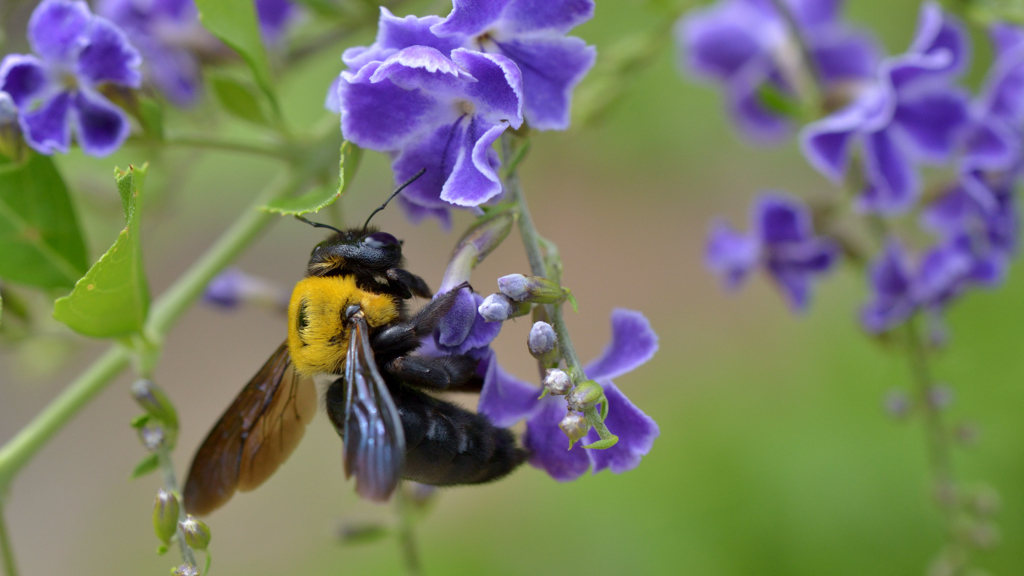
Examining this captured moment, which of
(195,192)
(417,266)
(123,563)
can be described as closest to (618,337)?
(195,192)

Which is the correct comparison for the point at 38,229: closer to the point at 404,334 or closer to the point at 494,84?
the point at 404,334

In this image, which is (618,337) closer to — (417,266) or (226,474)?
(226,474)

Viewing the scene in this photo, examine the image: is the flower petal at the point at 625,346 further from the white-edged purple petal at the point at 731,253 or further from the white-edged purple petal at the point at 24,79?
the white-edged purple petal at the point at 24,79

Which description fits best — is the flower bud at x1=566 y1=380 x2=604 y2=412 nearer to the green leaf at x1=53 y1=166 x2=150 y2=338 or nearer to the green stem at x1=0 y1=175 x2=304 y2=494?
the green leaf at x1=53 y1=166 x2=150 y2=338

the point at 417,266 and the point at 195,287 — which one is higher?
Result: the point at 195,287

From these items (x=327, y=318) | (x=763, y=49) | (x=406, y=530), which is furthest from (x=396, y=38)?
(x=763, y=49)
